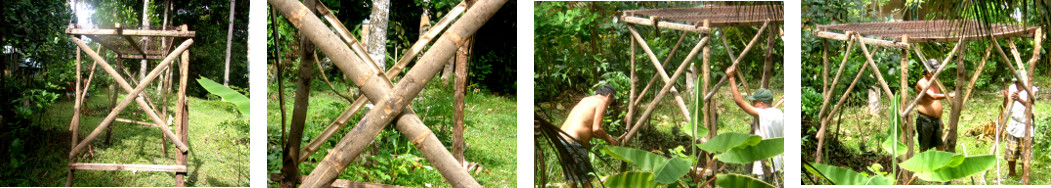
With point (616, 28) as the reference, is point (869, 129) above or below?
below

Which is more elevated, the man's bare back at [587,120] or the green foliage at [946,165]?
the man's bare back at [587,120]

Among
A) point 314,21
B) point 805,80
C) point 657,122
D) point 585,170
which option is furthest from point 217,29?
point 805,80

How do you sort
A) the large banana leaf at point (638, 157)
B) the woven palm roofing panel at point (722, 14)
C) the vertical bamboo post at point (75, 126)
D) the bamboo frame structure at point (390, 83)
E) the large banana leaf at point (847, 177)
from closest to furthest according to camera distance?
the bamboo frame structure at point (390, 83) < the woven palm roofing panel at point (722, 14) < the large banana leaf at point (638, 157) < the large banana leaf at point (847, 177) < the vertical bamboo post at point (75, 126)

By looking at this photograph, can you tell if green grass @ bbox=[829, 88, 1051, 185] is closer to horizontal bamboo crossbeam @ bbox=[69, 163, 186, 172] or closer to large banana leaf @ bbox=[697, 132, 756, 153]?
large banana leaf @ bbox=[697, 132, 756, 153]

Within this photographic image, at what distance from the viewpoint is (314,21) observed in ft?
9.67

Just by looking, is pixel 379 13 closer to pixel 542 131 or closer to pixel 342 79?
pixel 342 79

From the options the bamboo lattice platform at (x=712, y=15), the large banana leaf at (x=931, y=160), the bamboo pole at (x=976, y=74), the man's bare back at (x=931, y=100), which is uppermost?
the bamboo lattice platform at (x=712, y=15)

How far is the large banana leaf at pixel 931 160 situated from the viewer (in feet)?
11.2

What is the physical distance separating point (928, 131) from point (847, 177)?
0.39 meters

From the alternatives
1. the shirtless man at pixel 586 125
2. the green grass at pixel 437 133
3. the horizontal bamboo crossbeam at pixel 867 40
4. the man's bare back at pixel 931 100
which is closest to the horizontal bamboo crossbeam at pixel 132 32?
the green grass at pixel 437 133

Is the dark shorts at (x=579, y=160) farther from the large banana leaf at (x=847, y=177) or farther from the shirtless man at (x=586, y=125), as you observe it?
the large banana leaf at (x=847, y=177)

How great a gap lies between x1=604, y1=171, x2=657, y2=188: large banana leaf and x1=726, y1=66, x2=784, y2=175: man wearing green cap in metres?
0.49

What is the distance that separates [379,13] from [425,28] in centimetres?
24

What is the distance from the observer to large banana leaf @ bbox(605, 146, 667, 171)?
336 cm
